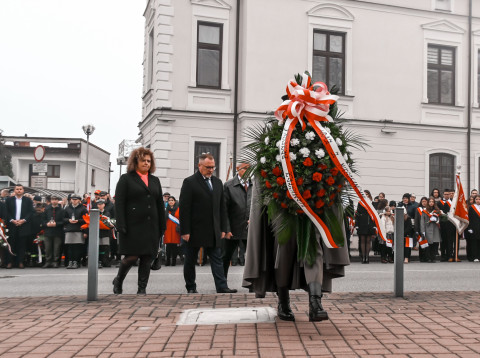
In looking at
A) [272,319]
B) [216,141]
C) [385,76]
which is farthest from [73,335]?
[385,76]

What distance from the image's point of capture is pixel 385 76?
72.9ft

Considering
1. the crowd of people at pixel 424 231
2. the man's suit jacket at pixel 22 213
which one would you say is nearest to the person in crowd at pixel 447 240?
the crowd of people at pixel 424 231

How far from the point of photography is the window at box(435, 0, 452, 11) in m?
22.8

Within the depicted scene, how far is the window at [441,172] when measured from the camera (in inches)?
898

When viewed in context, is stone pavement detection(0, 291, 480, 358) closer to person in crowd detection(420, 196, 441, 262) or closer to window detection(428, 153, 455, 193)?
person in crowd detection(420, 196, 441, 262)

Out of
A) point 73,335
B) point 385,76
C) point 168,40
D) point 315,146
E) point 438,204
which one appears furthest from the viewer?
point 385,76

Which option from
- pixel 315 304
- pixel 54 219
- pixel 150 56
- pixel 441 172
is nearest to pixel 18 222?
pixel 54 219

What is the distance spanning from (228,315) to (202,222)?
2568mm

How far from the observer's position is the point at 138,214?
321 inches

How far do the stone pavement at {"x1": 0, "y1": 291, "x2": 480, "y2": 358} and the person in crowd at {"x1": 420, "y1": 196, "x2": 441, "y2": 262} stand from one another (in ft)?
30.4

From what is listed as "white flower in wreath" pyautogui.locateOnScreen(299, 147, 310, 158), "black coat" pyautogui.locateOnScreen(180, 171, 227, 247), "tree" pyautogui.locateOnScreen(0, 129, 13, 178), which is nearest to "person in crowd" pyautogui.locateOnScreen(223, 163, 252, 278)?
"black coat" pyautogui.locateOnScreen(180, 171, 227, 247)

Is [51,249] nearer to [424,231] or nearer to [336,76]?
[424,231]

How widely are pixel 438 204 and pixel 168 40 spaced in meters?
9.83

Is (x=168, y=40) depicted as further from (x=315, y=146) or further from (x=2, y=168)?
(x=2, y=168)
